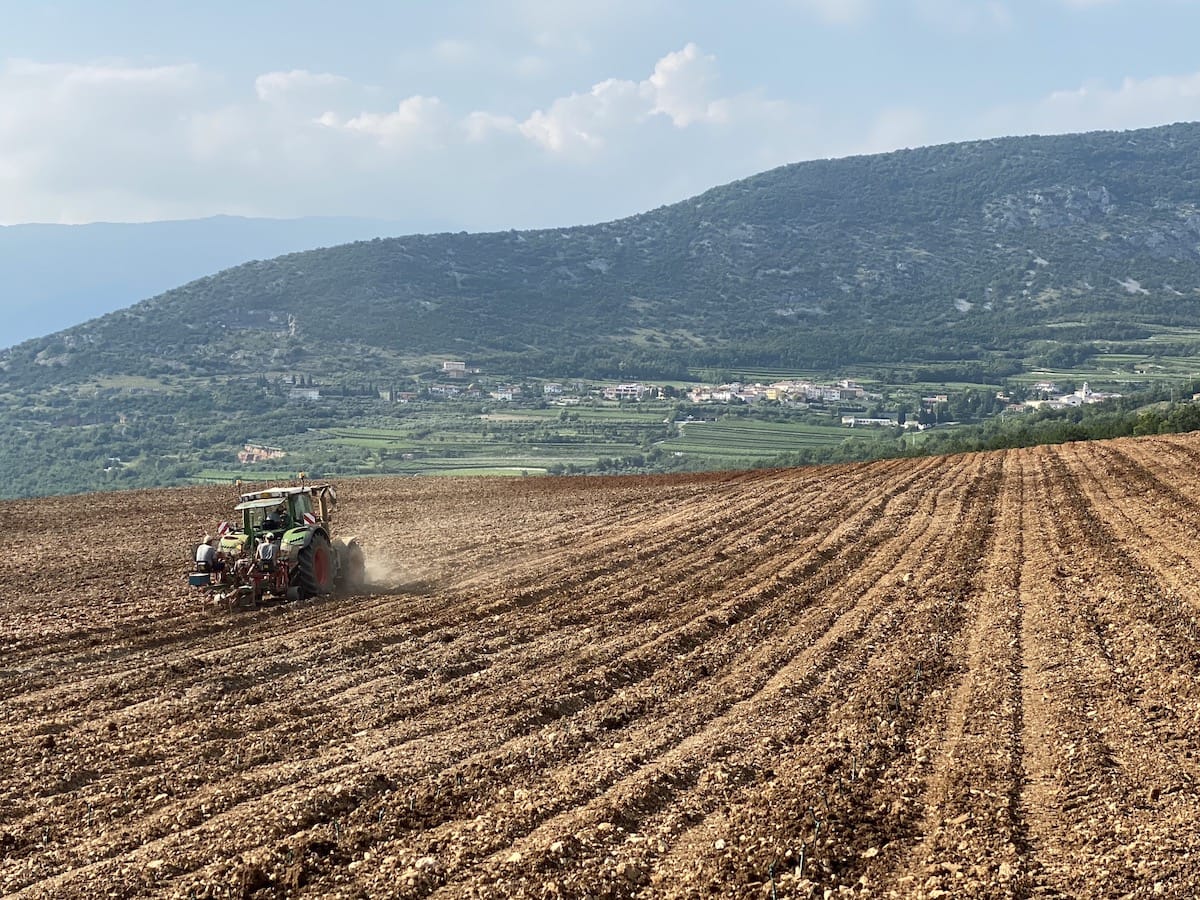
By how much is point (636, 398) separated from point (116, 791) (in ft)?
293

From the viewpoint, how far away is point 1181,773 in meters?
7.69

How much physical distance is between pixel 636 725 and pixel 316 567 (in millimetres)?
8926

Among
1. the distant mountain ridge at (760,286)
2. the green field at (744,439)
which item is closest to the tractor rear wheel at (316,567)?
the green field at (744,439)

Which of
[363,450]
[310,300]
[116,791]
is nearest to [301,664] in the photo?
[116,791]

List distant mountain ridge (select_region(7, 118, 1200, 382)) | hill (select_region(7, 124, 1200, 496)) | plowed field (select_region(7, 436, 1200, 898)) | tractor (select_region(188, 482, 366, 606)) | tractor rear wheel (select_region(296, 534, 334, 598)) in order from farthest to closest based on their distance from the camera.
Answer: distant mountain ridge (select_region(7, 118, 1200, 382)), hill (select_region(7, 124, 1200, 496)), tractor rear wheel (select_region(296, 534, 334, 598)), tractor (select_region(188, 482, 366, 606)), plowed field (select_region(7, 436, 1200, 898))

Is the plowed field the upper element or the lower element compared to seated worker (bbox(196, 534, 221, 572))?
lower

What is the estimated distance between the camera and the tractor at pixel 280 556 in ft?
53.7

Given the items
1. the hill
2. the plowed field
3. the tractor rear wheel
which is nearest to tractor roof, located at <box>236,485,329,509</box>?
the tractor rear wheel

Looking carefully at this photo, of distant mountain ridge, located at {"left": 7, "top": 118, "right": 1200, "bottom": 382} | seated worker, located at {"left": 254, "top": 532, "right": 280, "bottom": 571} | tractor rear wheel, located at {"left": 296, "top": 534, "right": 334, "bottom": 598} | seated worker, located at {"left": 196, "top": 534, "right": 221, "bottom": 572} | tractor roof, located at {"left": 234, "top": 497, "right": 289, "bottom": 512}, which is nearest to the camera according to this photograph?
seated worker, located at {"left": 254, "top": 532, "right": 280, "bottom": 571}

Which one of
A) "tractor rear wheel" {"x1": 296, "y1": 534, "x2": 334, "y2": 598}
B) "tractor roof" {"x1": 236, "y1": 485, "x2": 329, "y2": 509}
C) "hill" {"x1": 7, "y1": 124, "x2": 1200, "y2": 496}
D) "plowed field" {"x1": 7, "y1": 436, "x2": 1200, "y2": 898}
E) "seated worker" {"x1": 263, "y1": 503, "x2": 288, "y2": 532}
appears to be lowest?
"plowed field" {"x1": 7, "y1": 436, "x2": 1200, "y2": 898}

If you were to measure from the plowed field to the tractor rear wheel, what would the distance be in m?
0.55

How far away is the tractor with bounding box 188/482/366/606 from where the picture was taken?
1638cm

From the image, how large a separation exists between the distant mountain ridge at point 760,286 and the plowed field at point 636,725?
87.4m

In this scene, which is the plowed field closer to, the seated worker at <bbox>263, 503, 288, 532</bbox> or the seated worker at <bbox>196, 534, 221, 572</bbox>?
the seated worker at <bbox>196, 534, 221, 572</bbox>
